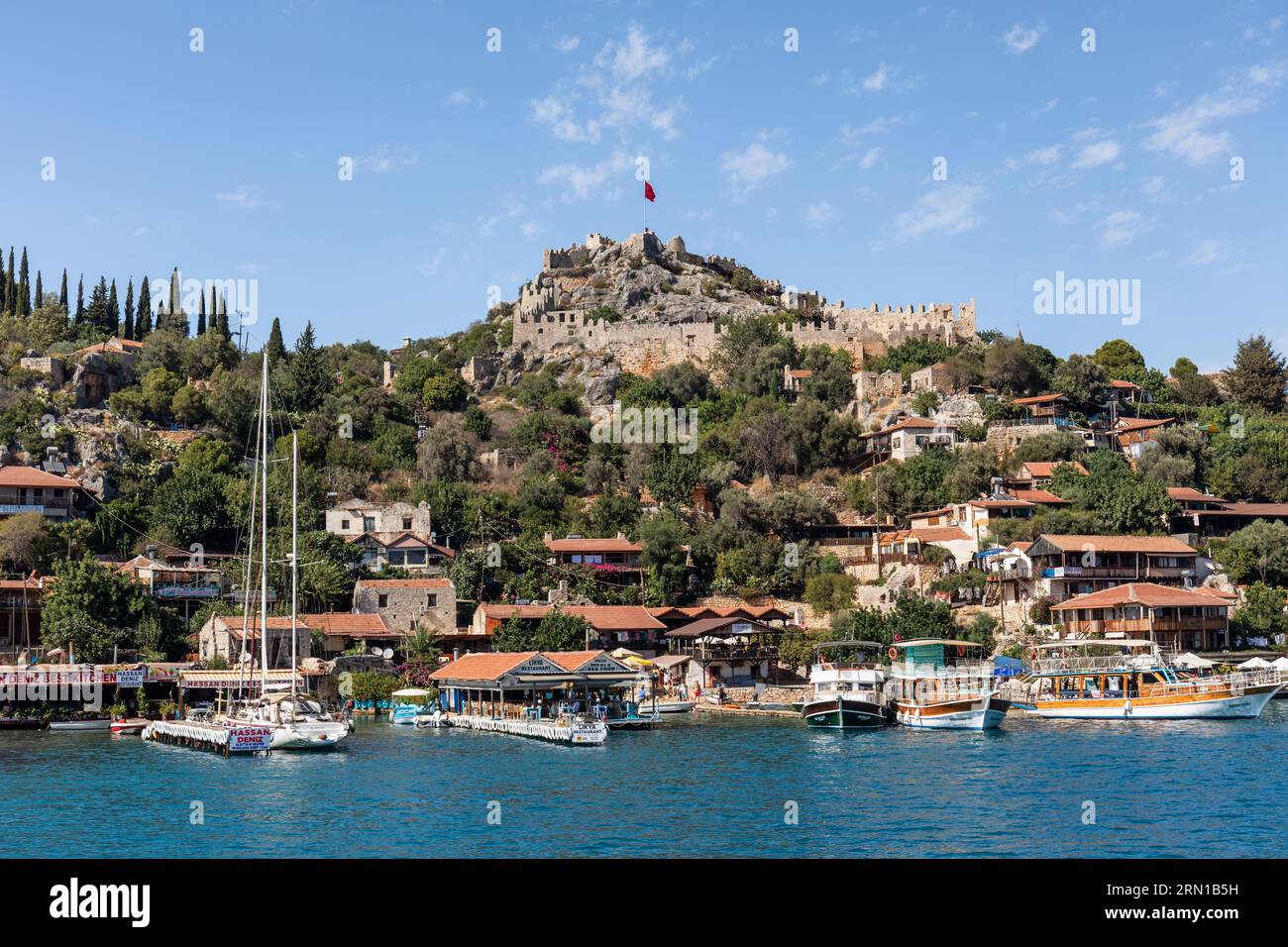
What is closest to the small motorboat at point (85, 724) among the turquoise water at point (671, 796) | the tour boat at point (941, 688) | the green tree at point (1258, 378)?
the turquoise water at point (671, 796)

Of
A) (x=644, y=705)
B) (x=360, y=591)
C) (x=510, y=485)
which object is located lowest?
(x=644, y=705)

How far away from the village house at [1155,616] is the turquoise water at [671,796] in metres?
13.1

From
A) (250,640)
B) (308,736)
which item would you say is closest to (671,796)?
(308,736)

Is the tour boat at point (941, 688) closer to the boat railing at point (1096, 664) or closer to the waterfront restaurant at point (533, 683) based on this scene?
the boat railing at point (1096, 664)

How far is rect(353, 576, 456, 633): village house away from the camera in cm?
6231

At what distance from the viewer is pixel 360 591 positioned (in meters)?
62.4

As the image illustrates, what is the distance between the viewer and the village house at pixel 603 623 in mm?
60375

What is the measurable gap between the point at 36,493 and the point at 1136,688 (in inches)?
2174

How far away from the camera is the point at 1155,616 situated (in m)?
57.1

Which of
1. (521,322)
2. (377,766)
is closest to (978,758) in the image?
(377,766)

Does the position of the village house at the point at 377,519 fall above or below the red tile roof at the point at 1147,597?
above

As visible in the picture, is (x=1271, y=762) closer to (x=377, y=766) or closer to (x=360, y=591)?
(x=377, y=766)

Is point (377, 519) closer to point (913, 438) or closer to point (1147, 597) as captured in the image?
point (913, 438)

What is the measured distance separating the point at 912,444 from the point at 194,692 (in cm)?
4741
